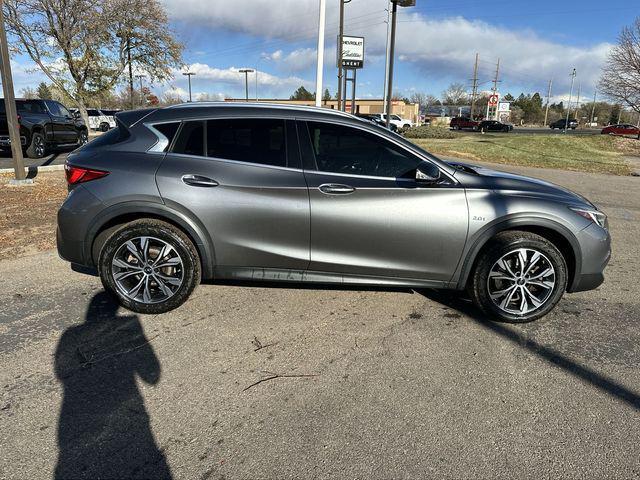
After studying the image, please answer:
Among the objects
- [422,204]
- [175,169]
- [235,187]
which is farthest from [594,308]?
[175,169]

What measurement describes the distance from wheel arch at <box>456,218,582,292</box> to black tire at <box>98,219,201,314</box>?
2298 millimetres

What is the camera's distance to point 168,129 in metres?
4.05

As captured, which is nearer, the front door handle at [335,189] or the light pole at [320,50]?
the front door handle at [335,189]

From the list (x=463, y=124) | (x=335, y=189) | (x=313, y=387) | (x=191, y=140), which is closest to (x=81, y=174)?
(x=191, y=140)

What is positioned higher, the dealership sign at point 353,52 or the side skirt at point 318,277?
the dealership sign at point 353,52

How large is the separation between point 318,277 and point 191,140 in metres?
1.60

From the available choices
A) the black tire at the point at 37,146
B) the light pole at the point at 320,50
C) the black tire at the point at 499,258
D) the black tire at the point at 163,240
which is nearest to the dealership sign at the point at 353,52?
the light pole at the point at 320,50

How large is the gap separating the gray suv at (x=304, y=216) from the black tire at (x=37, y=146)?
39.3 feet

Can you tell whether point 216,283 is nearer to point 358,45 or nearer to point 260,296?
point 260,296

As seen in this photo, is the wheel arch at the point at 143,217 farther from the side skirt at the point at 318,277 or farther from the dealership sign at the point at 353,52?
the dealership sign at the point at 353,52

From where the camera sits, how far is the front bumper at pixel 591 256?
13.1 feet

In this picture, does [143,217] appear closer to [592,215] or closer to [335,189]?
[335,189]

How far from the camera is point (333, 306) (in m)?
4.35

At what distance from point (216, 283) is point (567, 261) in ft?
10.8
